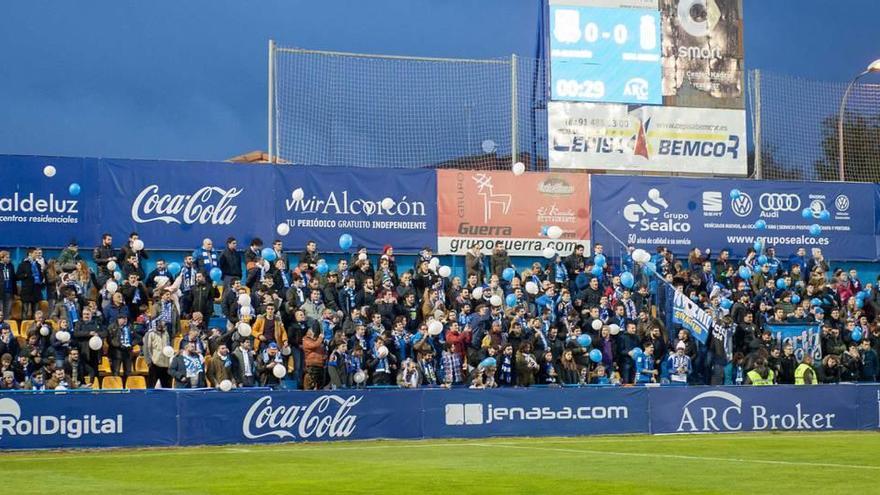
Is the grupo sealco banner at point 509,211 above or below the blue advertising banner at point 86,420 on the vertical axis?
above

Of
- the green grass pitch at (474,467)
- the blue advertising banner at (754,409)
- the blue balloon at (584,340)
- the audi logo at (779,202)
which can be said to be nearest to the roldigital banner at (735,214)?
the audi logo at (779,202)

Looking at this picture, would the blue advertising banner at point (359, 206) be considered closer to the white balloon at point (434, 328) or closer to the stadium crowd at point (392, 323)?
the stadium crowd at point (392, 323)

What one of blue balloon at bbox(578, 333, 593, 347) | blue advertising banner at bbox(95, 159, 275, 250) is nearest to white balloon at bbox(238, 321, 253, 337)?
blue advertising banner at bbox(95, 159, 275, 250)

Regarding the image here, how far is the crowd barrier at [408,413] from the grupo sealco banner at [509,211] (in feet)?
27.4

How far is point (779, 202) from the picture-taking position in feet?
135

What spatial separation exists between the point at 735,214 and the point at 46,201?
2015cm

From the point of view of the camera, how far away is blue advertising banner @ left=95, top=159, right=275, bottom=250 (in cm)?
3494

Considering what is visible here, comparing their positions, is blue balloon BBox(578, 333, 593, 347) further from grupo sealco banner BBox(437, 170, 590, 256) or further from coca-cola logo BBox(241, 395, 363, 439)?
coca-cola logo BBox(241, 395, 363, 439)

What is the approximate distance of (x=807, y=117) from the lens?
40500 mm

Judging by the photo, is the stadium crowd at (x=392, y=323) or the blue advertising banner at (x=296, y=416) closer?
the blue advertising banner at (x=296, y=416)

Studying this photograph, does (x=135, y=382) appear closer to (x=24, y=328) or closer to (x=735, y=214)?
(x=24, y=328)

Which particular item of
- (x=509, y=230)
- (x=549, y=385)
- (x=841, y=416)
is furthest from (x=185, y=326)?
(x=841, y=416)

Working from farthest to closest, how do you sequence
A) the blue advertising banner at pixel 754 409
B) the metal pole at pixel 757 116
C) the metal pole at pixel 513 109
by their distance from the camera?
the metal pole at pixel 757 116
the metal pole at pixel 513 109
the blue advertising banner at pixel 754 409

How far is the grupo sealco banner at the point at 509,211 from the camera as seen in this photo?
125 feet
